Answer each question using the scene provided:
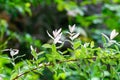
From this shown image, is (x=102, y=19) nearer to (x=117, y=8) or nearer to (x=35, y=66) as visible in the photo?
(x=117, y=8)

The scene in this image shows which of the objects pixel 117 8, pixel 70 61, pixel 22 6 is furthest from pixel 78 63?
pixel 117 8

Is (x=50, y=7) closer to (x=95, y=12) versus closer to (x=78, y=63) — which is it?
(x=95, y=12)

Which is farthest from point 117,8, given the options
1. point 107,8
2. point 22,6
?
point 22,6

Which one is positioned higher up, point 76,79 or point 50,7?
point 50,7

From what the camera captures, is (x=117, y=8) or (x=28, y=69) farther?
(x=117, y=8)

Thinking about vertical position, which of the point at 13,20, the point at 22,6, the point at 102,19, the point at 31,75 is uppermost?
the point at 13,20

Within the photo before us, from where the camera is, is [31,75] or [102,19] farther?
[102,19]

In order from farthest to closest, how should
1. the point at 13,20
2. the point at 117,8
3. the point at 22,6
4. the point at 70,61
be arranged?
the point at 13,20 < the point at 117,8 < the point at 22,6 < the point at 70,61

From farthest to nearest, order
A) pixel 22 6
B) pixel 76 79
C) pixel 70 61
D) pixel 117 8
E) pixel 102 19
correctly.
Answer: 1. pixel 102 19
2. pixel 117 8
3. pixel 22 6
4. pixel 76 79
5. pixel 70 61

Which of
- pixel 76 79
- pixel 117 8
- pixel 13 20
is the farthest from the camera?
pixel 13 20
